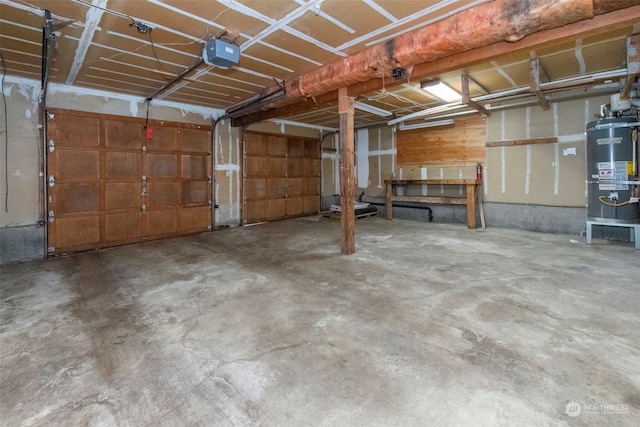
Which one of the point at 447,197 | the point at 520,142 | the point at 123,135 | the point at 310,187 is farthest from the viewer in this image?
the point at 310,187

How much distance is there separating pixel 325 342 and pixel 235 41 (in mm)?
3098

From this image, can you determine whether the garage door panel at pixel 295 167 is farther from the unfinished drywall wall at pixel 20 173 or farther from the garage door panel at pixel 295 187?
the unfinished drywall wall at pixel 20 173

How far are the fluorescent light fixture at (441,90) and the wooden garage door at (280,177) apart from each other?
3.73 metres

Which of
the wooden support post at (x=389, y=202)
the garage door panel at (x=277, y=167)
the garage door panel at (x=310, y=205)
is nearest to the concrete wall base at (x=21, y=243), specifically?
the garage door panel at (x=277, y=167)

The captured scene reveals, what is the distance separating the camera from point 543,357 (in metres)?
1.79

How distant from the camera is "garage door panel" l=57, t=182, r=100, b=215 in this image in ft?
15.1

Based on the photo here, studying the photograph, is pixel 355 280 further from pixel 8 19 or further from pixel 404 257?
pixel 8 19

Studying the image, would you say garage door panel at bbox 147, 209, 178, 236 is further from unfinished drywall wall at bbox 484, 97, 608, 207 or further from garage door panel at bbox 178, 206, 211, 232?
unfinished drywall wall at bbox 484, 97, 608, 207

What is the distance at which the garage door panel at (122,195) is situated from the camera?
5.06m

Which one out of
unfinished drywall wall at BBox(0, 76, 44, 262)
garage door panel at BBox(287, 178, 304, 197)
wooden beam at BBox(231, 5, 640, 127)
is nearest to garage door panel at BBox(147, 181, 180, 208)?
unfinished drywall wall at BBox(0, 76, 44, 262)

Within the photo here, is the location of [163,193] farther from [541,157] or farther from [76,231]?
[541,157]

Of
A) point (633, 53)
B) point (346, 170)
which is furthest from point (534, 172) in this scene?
point (346, 170)

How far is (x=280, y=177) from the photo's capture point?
25.0 feet

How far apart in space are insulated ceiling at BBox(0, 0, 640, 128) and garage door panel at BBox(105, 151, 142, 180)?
1.06 m
